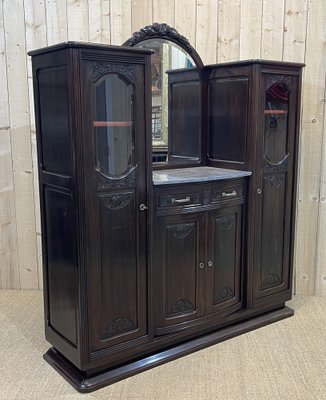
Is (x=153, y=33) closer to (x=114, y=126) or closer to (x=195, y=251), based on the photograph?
(x=114, y=126)

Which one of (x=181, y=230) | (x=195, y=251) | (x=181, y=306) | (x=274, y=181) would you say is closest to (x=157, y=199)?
(x=181, y=230)

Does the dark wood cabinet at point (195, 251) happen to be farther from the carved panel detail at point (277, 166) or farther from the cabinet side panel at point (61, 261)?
the cabinet side panel at point (61, 261)

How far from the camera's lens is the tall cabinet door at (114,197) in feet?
7.53

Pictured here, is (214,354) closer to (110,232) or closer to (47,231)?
(110,232)

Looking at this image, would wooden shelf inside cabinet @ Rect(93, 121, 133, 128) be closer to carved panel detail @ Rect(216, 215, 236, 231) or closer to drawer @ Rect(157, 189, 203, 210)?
drawer @ Rect(157, 189, 203, 210)

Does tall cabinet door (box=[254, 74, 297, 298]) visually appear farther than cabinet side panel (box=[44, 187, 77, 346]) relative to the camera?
Yes

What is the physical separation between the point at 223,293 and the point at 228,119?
111 centimetres

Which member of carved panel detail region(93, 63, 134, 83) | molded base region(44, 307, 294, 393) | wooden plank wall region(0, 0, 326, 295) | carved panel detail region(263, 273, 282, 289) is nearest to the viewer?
carved panel detail region(93, 63, 134, 83)

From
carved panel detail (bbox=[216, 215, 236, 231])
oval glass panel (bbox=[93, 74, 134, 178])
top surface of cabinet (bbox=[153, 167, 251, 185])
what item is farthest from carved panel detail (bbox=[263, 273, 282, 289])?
oval glass panel (bbox=[93, 74, 134, 178])

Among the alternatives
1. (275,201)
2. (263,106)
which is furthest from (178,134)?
(275,201)

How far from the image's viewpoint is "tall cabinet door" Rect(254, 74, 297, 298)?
9.90ft

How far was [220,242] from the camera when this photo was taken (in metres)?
2.93

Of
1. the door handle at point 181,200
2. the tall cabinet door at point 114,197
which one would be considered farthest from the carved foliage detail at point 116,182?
the door handle at point 181,200

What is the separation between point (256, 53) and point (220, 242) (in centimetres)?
147
